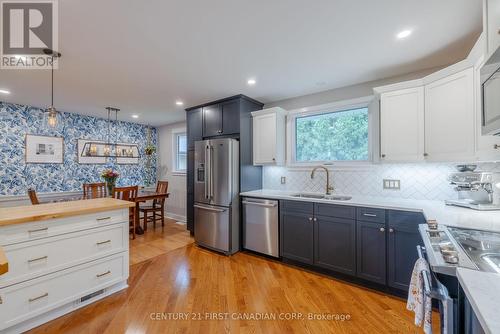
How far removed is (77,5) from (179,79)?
1.32m

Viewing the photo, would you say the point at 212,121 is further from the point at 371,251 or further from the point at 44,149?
the point at 44,149

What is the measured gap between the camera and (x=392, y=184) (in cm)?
265

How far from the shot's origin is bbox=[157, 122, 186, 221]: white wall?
530cm

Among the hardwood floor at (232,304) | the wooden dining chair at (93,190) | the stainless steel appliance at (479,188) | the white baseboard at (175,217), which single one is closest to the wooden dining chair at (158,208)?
the white baseboard at (175,217)

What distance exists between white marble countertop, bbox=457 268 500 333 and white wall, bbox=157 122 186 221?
5042 millimetres

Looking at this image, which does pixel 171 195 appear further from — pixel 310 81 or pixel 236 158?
pixel 310 81

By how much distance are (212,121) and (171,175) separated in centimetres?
251

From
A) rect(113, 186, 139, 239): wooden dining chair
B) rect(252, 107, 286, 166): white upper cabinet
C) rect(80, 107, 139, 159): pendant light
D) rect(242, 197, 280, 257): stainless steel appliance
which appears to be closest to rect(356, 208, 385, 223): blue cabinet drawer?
rect(242, 197, 280, 257): stainless steel appliance

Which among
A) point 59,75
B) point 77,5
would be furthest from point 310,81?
point 59,75

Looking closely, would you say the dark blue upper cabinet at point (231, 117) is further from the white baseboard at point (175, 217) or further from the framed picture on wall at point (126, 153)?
the framed picture on wall at point (126, 153)

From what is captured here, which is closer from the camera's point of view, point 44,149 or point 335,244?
point 335,244

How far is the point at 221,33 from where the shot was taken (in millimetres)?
1843

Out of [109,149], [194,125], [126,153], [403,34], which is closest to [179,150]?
[126,153]

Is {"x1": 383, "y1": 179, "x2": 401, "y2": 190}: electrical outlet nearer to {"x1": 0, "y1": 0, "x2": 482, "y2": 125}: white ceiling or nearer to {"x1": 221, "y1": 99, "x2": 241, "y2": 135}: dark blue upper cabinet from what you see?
{"x1": 0, "y1": 0, "x2": 482, "y2": 125}: white ceiling
